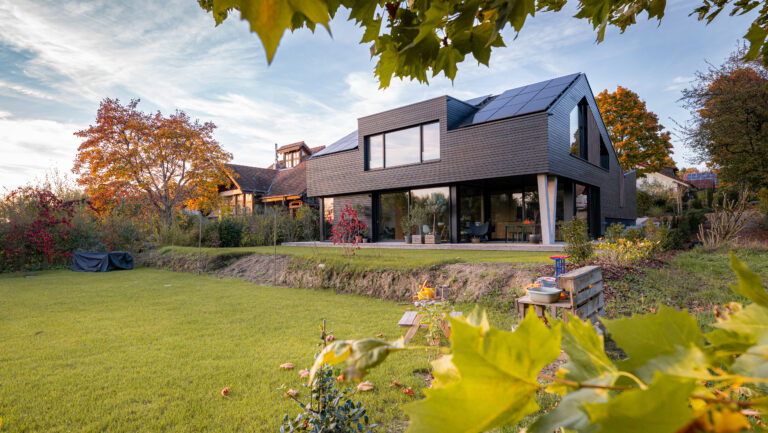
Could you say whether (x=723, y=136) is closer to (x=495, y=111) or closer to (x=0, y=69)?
(x=495, y=111)

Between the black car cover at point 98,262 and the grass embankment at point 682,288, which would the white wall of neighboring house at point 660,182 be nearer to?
the grass embankment at point 682,288

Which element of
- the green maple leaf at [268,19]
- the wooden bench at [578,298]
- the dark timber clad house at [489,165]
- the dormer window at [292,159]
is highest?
the dormer window at [292,159]

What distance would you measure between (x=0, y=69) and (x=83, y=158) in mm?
6179

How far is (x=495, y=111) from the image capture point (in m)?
14.1

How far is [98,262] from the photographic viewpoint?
1264 cm

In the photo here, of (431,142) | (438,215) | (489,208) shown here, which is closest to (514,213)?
(489,208)

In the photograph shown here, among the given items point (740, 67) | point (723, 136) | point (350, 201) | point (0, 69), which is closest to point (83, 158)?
point (0, 69)

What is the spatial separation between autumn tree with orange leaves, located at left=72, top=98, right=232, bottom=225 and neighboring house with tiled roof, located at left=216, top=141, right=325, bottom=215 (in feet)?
9.26

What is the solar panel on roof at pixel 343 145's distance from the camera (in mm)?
18312

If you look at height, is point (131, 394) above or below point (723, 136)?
below

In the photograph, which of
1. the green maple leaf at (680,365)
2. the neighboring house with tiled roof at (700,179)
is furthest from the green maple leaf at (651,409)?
the neighboring house with tiled roof at (700,179)

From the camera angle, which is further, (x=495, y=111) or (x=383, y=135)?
(x=383, y=135)

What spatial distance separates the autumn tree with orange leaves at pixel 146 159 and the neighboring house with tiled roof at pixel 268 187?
9.26 feet

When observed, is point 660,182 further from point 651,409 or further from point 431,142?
point 651,409
